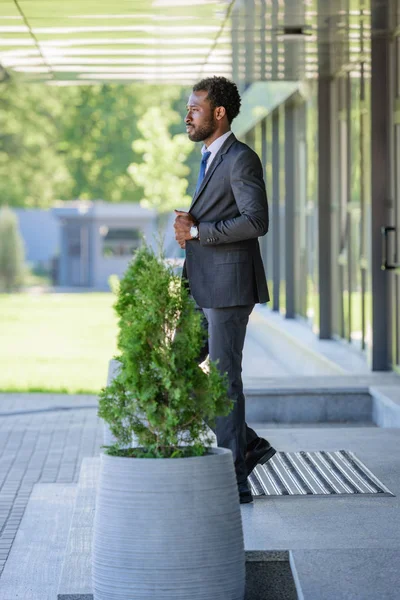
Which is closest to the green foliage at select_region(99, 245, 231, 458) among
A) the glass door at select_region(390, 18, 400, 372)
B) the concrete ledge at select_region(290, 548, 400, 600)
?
the concrete ledge at select_region(290, 548, 400, 600)

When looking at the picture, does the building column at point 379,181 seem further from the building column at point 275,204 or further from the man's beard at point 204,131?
the building column at point 275,204

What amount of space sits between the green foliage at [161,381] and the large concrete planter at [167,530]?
173mm

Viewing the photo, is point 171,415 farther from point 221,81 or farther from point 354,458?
point 354,458

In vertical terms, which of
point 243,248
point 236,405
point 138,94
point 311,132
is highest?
point 138,94

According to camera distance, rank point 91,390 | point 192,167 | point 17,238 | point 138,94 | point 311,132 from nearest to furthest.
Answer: point 91,390 < point 311,132 < point 17,238 < point 192,167 < point 138,94

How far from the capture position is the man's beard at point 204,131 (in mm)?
5633

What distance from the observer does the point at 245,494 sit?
577 cm

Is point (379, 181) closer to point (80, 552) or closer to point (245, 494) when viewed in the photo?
point (245, 494)

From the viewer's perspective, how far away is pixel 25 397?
13.0 metres

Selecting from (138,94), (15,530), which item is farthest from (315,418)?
(138,94)

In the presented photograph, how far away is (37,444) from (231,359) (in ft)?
15.6

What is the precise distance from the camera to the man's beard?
563 cm

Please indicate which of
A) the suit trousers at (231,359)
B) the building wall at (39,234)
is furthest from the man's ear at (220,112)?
the building wall at (39,234)

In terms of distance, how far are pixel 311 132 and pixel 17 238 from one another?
27.8 m
